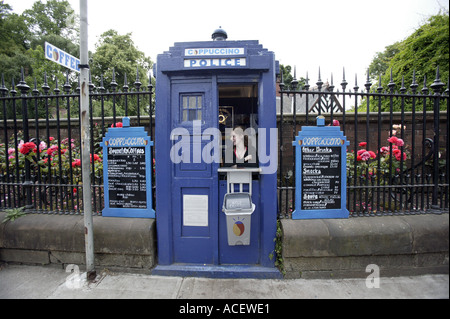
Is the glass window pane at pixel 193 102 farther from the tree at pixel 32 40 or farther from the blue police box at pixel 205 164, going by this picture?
the tree at pixel 32 40

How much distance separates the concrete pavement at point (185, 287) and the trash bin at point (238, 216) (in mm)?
527

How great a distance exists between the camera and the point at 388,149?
12.1 ft

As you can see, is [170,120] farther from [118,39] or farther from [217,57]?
[118,39]

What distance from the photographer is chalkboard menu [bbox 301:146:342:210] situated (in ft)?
9.88

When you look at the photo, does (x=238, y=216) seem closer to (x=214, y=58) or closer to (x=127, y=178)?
(x=127, y=178)

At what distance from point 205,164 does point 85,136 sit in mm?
1488

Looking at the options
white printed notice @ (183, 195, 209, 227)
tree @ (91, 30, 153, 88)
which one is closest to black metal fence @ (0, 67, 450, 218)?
white printed notice @ (183, 195, 209, 227)

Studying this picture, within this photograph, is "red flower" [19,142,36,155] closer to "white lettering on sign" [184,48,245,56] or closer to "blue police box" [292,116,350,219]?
"white lettering on sign" [184,48,245,56]

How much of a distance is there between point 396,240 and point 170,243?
9.28 feet

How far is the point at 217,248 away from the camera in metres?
3.03

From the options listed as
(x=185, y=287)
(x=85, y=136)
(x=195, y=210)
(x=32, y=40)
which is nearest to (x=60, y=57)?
(x=85, y=136)

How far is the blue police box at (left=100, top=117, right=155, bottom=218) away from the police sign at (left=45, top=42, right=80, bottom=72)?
808 millimetres

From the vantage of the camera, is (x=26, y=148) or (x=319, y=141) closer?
(x=319, y=141)

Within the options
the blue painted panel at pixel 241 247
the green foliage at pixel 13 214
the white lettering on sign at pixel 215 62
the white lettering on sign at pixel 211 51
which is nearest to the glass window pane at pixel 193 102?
the white lettering on sign at pixel 215 62
